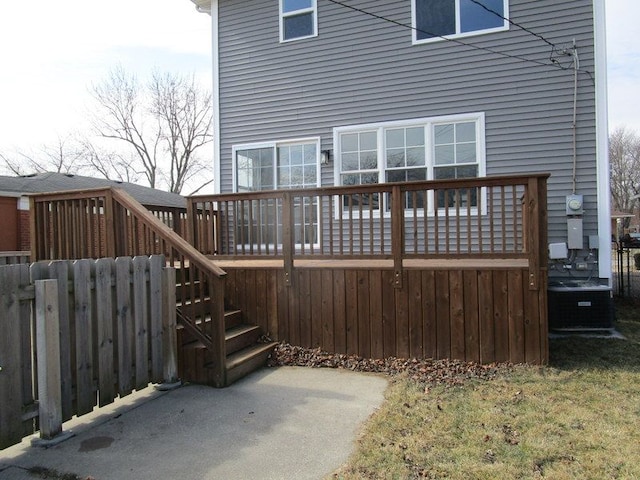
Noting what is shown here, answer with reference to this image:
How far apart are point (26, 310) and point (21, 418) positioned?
2.27 ft

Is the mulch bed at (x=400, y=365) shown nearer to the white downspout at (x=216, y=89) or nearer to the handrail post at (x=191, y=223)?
the handrail post at (x=191, y=223)

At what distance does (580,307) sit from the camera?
6.32 m

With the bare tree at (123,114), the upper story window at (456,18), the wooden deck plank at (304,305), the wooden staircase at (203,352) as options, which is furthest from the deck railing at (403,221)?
the bare tree at (123,114)

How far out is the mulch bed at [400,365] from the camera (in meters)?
4.48

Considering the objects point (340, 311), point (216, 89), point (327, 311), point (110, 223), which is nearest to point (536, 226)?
point (340, 311)

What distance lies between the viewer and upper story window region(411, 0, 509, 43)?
280 inches

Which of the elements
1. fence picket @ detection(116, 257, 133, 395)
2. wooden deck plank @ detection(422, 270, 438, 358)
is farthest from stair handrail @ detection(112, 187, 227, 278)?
wooden deck plank @ detection(422, 270, 438, 358)

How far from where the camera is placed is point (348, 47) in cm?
787

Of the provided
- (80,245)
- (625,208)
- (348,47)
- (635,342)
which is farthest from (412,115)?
(625,208)

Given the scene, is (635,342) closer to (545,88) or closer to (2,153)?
(545,88)

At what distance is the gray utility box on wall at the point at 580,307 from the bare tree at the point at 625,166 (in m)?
34.2

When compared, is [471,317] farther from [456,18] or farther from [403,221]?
[456,18]

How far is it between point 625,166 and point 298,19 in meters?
36.9

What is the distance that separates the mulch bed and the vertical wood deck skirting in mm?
88
